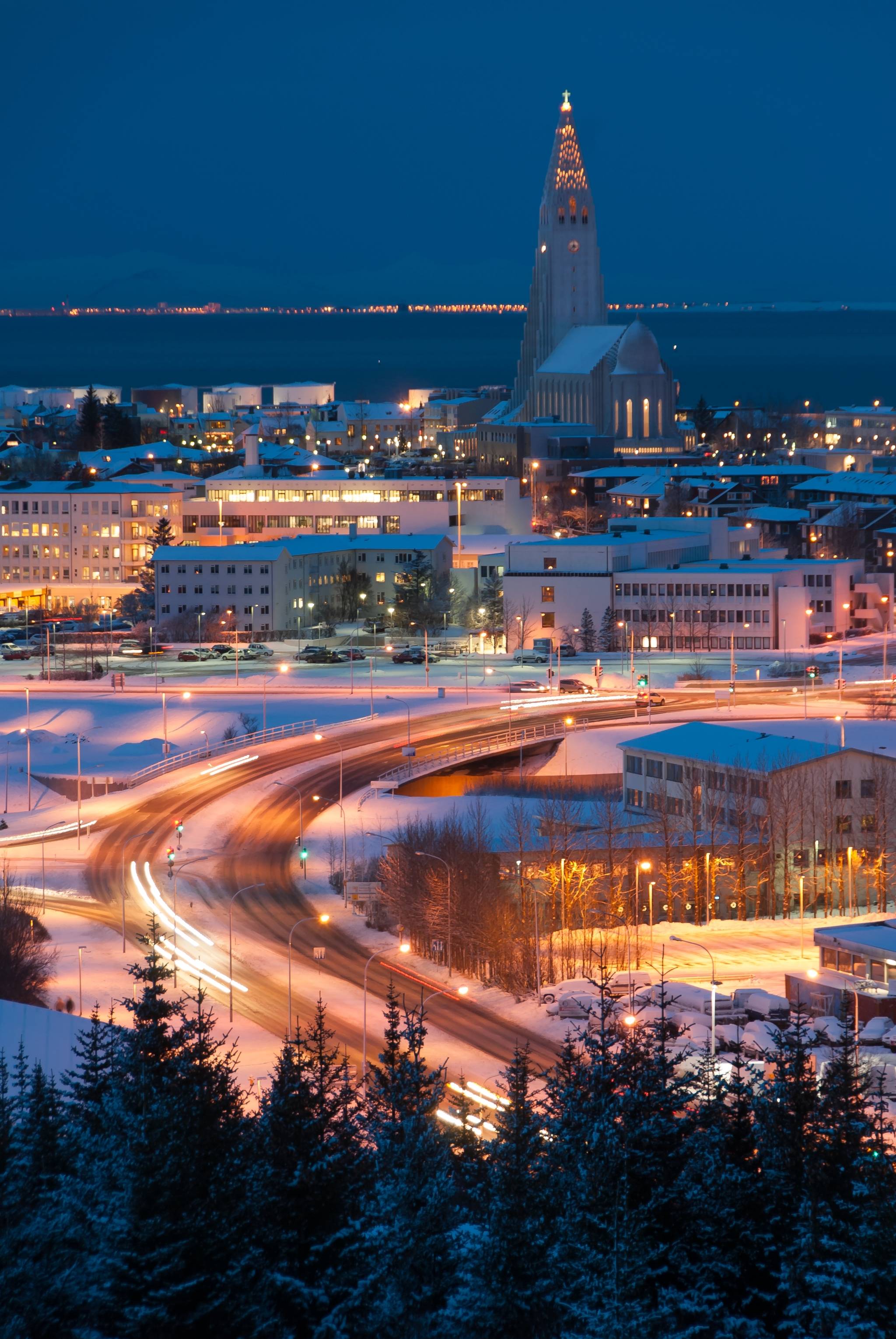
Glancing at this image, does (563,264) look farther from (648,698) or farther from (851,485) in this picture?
(648,698)

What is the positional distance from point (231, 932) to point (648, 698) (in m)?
15.0

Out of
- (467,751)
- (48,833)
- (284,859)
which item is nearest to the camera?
(284,859)

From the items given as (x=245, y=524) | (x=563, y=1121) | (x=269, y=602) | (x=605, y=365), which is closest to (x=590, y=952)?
(x=563, y=1121)

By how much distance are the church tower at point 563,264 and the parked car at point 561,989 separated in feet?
210

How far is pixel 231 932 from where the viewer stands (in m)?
23.6

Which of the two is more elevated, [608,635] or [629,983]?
[608,635]

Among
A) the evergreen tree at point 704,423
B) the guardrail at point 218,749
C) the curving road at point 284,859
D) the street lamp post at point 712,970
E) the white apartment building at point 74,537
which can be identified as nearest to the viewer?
the street lamp post at point 712,970

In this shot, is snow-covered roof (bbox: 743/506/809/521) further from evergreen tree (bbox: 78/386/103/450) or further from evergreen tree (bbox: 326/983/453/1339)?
evergreen tree (bbox: 326/983/453/1339)

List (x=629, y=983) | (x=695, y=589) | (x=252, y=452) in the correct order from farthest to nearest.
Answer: (x=252, y=452)
(x=695, y=589)
(x=629, y=983)

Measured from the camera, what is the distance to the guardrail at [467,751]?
31047mm

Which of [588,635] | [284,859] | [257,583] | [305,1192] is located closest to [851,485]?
[588,635]

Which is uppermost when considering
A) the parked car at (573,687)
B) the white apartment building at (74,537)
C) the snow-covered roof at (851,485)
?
the snow-covered roof at (851,485)

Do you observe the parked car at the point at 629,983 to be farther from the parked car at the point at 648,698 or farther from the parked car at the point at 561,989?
the parked car at the point at 648,698

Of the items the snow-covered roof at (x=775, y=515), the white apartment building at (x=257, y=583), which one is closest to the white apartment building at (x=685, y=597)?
the white apartment building at (x=257, y=583)
